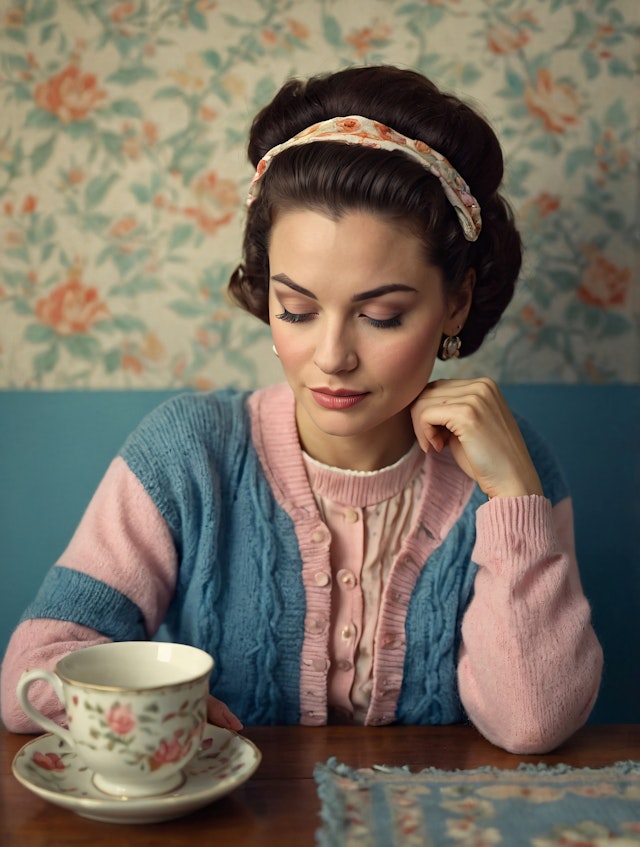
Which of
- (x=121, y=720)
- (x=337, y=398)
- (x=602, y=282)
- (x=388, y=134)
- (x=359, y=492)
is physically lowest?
(x=121, y=720)

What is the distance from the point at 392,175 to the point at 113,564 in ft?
1.91

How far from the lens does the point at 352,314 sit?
3.89 feet

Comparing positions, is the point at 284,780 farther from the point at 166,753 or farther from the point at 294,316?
the point at 294,316

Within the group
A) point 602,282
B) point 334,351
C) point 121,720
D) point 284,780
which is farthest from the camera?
point 602,282

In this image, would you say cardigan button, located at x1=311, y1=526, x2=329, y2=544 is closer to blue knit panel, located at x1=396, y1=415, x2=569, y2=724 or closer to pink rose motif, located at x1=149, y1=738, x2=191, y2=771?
blue knit panel, located at x1=396, y1=415, x2=569, y2=724

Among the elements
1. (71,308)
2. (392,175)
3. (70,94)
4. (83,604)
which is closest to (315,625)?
(83,604)

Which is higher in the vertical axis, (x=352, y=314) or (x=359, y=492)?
(x=352, y=314)

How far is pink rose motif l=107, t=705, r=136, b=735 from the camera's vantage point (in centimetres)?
82

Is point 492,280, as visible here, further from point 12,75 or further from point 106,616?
point 12,75

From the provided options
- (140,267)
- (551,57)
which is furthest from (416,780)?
(551,57)

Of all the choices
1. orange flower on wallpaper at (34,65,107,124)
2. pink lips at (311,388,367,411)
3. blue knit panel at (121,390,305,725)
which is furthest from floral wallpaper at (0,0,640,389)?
pink lips at (311,388,367,411)

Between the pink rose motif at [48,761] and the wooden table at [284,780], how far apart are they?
0.03 metres

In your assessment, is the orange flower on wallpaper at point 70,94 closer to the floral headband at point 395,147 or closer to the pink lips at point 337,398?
the floral headband at point 395,147

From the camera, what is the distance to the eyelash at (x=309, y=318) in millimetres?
1196
